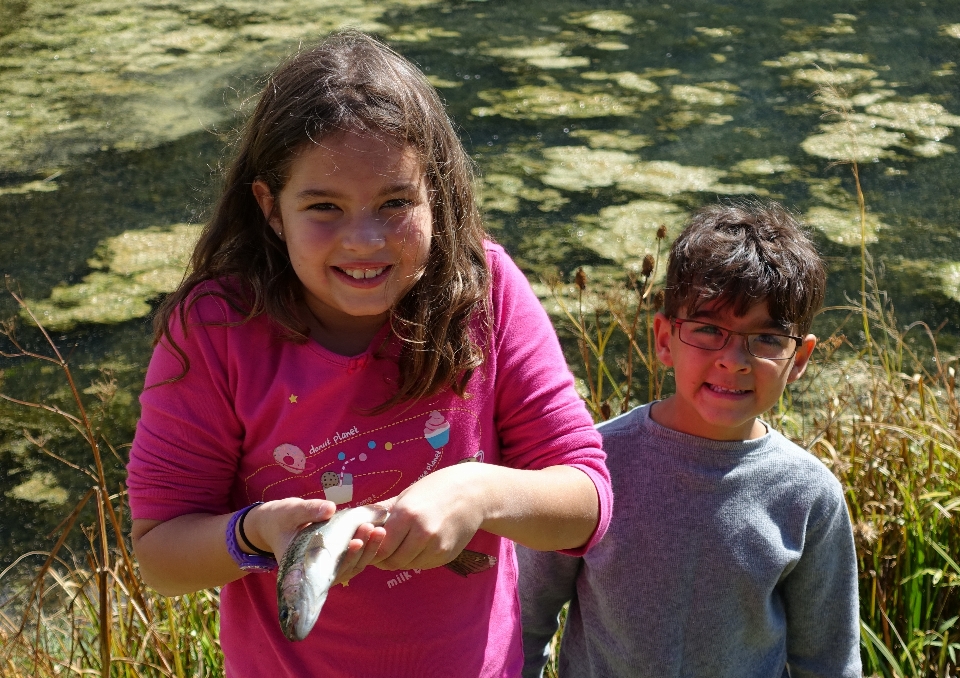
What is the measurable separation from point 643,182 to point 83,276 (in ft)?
6.55

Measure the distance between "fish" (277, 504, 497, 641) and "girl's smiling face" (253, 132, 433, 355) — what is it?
274mm

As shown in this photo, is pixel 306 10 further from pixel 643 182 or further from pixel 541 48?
pixel 643 182

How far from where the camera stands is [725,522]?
4.44 feet

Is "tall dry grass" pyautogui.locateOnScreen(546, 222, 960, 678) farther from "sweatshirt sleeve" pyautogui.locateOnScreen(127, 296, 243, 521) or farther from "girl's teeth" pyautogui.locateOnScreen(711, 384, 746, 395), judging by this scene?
"sweatshirt sleeve" pyautogui.locateOnScreen(127, 296, 243, 521)

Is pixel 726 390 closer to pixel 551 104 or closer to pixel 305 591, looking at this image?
pixel 305 591

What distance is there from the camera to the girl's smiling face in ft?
3.58

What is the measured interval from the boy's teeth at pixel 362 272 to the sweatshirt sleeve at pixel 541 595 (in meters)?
0.51

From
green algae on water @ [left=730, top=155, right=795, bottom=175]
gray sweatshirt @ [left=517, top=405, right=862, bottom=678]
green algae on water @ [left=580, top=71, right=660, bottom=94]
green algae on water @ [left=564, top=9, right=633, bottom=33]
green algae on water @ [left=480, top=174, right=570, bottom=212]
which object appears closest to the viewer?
gray sweatshirt @ [left=517, top=405, right=862, bottom=678]

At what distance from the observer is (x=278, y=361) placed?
113 cm

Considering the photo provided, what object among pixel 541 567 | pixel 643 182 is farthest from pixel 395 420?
pixel 643 182

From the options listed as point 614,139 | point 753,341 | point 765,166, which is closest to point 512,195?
point 614,139

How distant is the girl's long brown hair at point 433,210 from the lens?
3.68ft

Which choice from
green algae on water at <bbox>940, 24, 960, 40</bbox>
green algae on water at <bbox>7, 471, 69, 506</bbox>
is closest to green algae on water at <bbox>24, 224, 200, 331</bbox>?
green algae on water at <bbox>7, 471, 69, 506</bbox>

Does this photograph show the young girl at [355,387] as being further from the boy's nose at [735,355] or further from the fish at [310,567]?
the boy's nose at [735,355]
